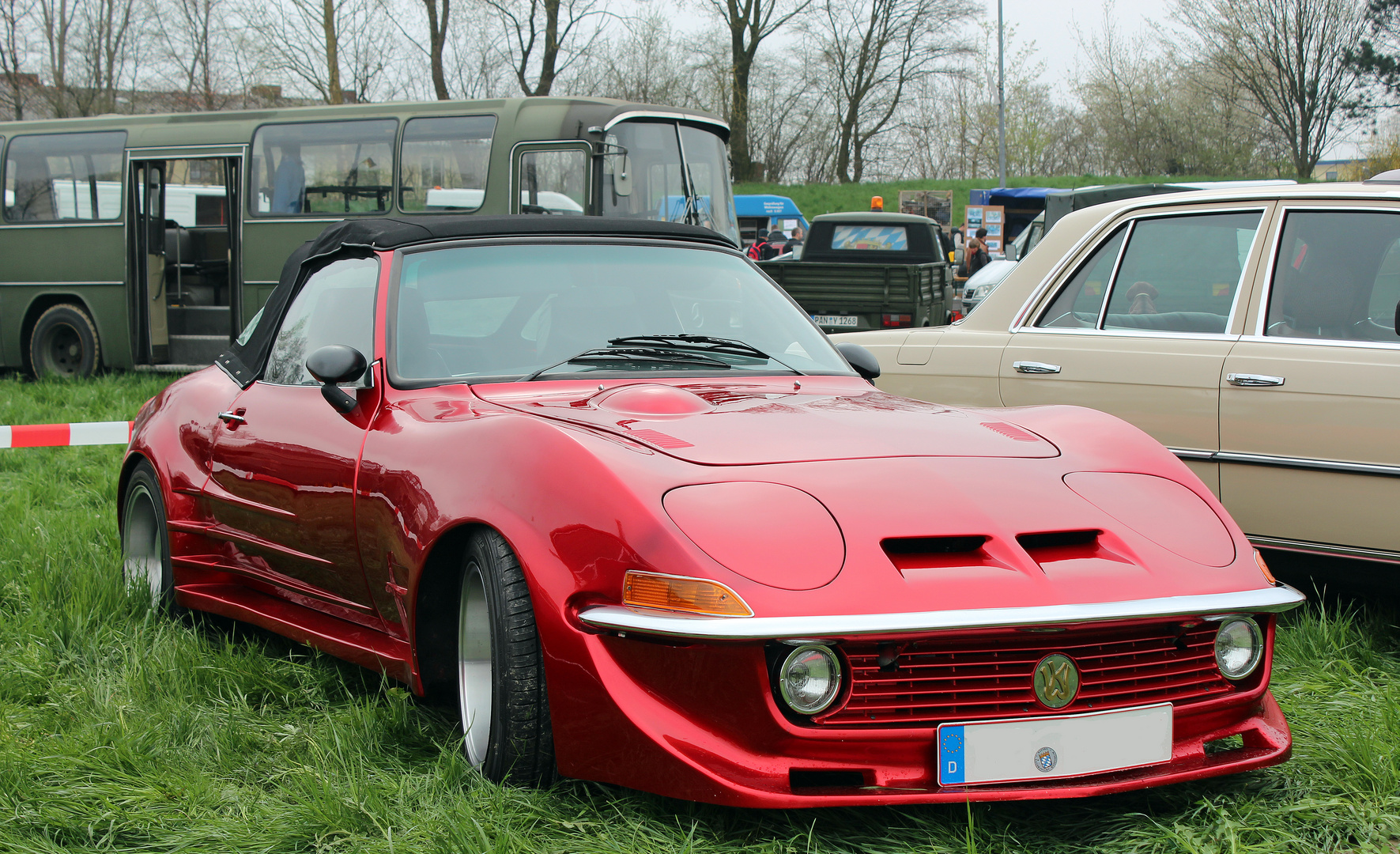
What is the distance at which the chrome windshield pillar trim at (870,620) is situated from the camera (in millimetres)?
2275

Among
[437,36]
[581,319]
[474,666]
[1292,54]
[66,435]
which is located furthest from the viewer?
[1292,54]

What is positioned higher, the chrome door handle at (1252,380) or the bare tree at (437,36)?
the bare tree at (437,36)

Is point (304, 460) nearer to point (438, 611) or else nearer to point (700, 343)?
point (438, 611)

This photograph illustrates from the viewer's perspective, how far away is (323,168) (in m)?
14.0

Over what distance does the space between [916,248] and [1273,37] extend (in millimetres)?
30037

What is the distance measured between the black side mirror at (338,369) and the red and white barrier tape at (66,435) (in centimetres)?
281

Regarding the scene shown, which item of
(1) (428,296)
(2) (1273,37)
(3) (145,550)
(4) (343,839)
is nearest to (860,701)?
(4) (343,839)

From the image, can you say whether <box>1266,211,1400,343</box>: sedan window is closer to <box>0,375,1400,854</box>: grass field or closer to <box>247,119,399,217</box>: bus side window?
<box>0,375,1400,854</box>: grass field

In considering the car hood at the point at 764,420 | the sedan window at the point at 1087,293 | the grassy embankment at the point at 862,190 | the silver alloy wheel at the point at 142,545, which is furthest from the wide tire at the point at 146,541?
the grassy embankment at the point at 862,190

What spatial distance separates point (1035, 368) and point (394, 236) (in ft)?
7.92

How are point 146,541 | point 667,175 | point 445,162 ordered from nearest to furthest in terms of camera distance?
point 146,541 → point 445,162 → point 667,175

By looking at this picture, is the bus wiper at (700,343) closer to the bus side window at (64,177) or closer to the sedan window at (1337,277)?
the sedan window at (1337,277)

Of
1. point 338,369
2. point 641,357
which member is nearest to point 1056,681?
point 641,357

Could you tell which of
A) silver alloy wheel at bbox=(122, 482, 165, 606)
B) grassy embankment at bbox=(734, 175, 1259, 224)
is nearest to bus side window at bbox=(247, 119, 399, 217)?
silver alloy wheel at bbox=(122, 482, 165, 606)
